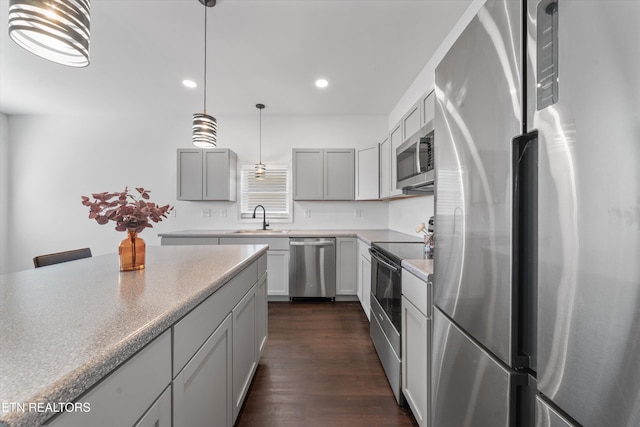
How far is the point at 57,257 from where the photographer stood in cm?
151

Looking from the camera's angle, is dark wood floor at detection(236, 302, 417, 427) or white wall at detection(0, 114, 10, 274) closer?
dark wood floor at detection(236, 302, 417, 427)

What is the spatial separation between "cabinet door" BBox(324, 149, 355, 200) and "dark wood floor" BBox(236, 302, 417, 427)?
5.74 feet

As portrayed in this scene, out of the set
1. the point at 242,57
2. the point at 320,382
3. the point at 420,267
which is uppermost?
the point at 242,57

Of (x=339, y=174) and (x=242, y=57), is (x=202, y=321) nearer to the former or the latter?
(x=242, y=57)

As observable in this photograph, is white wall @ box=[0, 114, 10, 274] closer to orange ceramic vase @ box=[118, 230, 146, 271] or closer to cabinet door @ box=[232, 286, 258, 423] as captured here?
orange ceramic vase @ box=[118, 230, 146, 271]

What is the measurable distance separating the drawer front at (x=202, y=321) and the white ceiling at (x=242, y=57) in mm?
1993

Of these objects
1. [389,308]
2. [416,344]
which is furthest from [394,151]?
[416,344]

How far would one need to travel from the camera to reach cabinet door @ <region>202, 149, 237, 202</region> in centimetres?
359

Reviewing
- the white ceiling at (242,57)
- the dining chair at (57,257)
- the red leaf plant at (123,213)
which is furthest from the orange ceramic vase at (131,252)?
the white ceiling at (242,57)

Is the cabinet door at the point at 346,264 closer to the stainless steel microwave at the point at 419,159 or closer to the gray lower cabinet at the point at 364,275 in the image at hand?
the gray lower cabinet at the point at 364,275

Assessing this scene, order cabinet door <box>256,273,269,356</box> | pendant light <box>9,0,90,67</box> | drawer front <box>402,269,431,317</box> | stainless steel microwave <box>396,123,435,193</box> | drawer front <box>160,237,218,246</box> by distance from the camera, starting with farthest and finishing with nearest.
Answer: drawer front <box>160,237,218,246</box> → cabinet door <box>256,273,269,356</box> → stainless steel microwave <box>396,123,435,193</box> → drawer front <box>402,269,431,317</box> → pendant light <box>9,0,90,67</box>

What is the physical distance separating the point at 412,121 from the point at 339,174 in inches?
60.5

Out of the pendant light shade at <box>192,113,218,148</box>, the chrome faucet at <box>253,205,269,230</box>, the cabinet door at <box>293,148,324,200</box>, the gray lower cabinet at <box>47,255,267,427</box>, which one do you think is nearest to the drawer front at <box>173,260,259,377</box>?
the gray lower cabinet at <box>47,255,267,427</box>

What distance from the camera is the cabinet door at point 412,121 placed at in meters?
2.07
